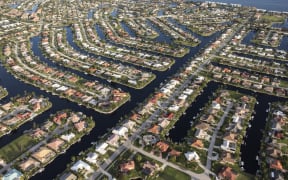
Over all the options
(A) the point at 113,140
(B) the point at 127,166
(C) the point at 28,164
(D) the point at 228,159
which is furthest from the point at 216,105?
(C) the point at 28,164

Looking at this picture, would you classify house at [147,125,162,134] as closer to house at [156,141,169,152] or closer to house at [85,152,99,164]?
house at [156,141,169,152]

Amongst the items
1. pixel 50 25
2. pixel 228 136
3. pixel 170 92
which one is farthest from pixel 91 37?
pixel 228 136

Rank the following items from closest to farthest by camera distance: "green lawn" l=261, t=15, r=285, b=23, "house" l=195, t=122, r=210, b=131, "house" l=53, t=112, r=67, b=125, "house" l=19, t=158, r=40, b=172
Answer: "house" l=19, t=158, r=40, b=172 < "house" l=195, t=122, r=210, b=131 < "house" l=53, t=112, r=67, b=125 < "green lawn" l=261, t=15, r=285, b=23

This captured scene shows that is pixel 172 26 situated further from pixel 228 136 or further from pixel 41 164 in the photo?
pixel 41 164

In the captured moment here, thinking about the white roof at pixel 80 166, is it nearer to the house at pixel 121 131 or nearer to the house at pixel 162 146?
the house at pixel 121 131

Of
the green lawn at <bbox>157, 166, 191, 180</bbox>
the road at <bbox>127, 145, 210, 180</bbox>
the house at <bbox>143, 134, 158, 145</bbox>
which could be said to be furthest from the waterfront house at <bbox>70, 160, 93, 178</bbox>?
the green lawn at <bbox>157, 166, 191, 180</bbox>

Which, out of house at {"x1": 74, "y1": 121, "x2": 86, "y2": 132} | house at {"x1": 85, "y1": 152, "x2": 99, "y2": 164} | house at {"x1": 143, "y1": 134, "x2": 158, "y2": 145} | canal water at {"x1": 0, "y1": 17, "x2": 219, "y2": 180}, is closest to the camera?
house at {"x1": 85, "y1": 152, "x2": 99, "y2": 164}

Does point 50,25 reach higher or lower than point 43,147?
higher
